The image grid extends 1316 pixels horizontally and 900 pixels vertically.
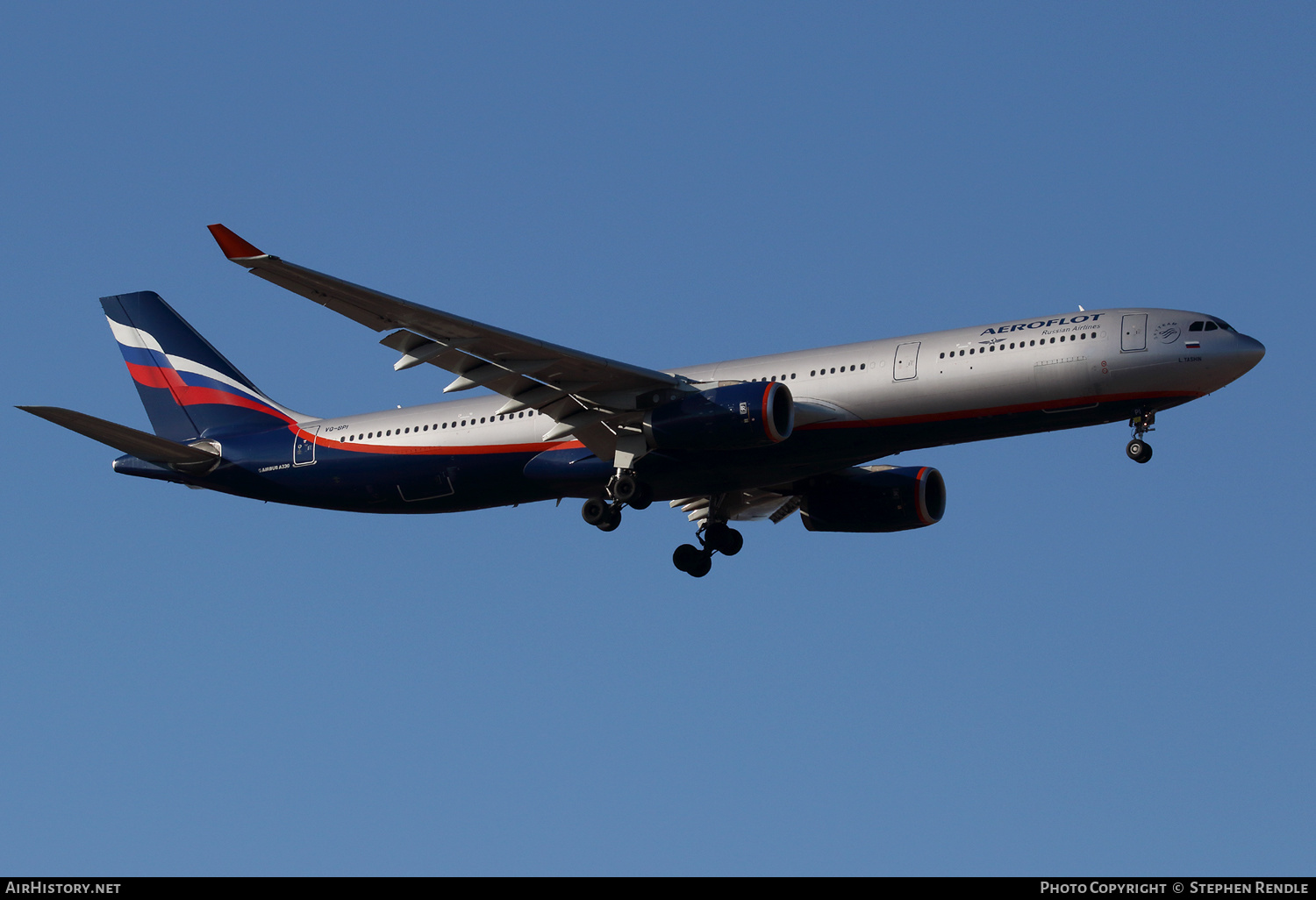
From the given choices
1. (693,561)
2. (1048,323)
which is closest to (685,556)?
(693,561)

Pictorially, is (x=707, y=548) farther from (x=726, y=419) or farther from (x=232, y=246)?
(x=232, y=246)

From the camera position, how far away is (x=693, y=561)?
45.0m

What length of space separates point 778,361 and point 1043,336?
644 cm

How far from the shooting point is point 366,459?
42719 mm

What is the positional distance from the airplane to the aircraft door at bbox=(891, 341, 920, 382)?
0.05m

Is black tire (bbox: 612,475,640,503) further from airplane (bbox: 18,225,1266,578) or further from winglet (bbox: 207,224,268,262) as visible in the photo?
winglet (bbox: 207,224,268,262)

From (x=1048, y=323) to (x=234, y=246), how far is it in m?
18.6

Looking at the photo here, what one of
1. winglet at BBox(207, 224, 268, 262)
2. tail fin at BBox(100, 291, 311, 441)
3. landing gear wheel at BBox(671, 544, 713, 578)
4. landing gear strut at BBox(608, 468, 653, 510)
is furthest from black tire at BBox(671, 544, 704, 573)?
winglet at BBox(207, 224, 268, 262)

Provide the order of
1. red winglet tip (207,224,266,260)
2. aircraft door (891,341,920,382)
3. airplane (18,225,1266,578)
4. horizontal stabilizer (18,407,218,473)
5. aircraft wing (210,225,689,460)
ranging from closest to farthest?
red winglet tip (207,224,266,260) < aircraft wing (210,225,689,460) < airplane (18,225,1266,578) < aircraft door (891,341,920,382) < horizontal stabilizer (18,407,218,473)

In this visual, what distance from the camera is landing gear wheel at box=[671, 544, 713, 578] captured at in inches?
1773
